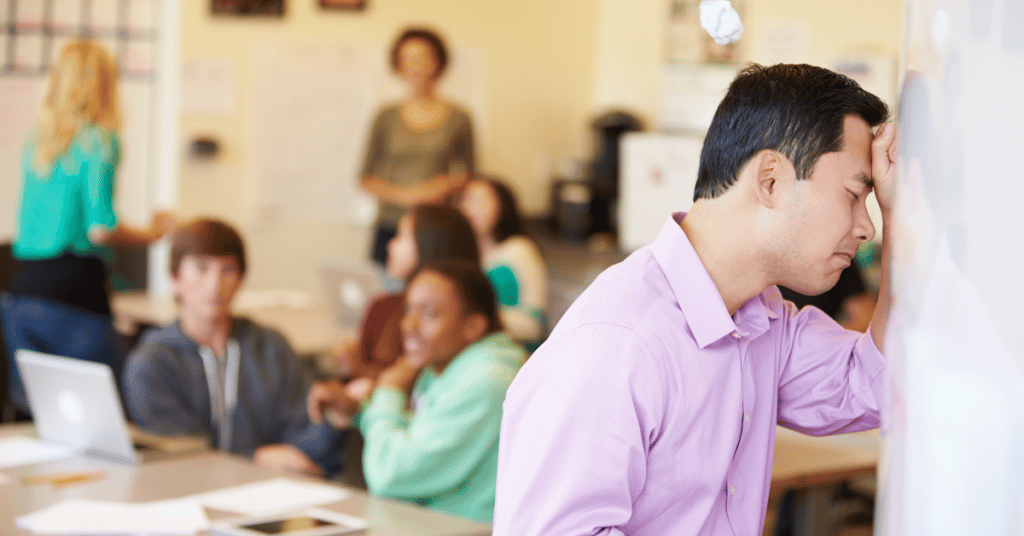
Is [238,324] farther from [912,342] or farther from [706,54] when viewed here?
[706,54]

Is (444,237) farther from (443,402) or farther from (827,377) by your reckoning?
(827,377)

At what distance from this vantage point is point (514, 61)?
6.26 meters

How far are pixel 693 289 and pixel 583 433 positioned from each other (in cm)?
21

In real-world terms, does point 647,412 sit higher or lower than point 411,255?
higher

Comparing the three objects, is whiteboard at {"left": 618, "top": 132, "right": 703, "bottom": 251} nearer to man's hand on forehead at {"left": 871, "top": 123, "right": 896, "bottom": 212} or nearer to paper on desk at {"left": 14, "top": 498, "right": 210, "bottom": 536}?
paper on desk at {"left": 14, "top": 498, "right": 210, "bottom": 536}

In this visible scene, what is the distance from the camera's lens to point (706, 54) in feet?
18.8

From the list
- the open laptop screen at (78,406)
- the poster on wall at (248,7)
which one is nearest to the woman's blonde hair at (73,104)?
the open laptop screen at (78,406)

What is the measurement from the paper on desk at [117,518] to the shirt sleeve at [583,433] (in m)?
1.00

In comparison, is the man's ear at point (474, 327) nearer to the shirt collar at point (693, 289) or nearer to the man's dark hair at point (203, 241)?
the man's dark hair at point (203, 241)

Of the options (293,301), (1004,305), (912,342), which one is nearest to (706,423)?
(912,342)

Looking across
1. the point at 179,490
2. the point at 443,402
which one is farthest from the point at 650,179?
the point at 179,490

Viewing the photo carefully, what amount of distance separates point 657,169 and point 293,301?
5.47ft

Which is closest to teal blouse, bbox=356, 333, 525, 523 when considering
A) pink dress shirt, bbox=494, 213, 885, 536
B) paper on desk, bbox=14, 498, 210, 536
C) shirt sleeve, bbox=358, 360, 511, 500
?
shirt sleeve, bbox=358, 360, 511, 500

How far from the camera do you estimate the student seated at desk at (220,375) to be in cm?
277
